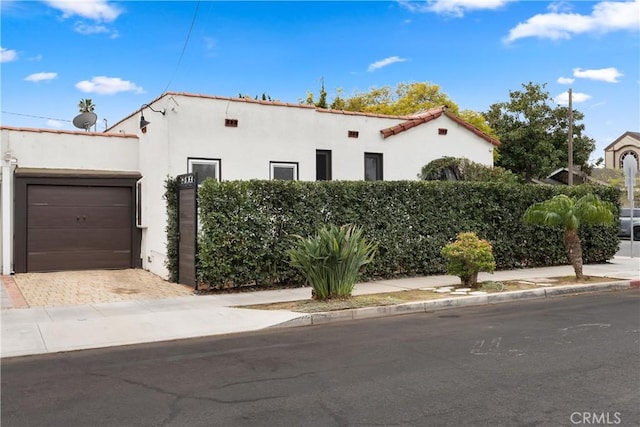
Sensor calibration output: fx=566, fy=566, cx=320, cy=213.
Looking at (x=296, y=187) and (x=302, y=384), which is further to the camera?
(x=296, y=187)

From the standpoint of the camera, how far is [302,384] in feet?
18.3

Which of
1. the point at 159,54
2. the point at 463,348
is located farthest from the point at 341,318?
the point at 159,54

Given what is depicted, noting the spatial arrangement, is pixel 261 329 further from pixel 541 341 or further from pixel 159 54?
pixel 159 54

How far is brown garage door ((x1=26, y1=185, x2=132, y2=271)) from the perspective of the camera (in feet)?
47.4

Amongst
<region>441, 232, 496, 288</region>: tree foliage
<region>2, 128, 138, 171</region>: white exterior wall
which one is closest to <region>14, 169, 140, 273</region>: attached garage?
<region>2, 128, 138, 171</region>: white exterior wall

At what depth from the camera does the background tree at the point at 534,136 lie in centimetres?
3925

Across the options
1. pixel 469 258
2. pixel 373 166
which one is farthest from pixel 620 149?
pixel 469 258

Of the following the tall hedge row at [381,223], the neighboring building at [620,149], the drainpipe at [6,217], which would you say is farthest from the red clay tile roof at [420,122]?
the neighboring building at [620,149]

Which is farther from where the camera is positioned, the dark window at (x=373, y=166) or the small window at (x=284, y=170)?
the dark window at (x=373, y=166)

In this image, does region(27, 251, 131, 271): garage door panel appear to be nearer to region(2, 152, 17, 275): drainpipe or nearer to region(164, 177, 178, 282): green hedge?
region(2, 152, 17, 275): drainpipe

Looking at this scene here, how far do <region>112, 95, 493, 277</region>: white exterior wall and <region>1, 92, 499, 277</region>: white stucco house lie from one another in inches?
1.0

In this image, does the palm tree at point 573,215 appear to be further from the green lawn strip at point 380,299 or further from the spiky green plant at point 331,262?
the spiky green plant at point 331,262

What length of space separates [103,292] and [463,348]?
7.80m

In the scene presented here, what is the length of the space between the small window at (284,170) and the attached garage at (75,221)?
3827mm
